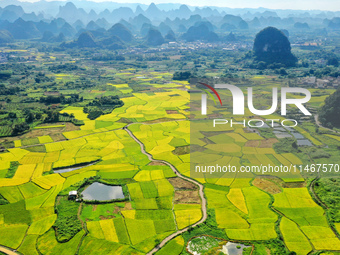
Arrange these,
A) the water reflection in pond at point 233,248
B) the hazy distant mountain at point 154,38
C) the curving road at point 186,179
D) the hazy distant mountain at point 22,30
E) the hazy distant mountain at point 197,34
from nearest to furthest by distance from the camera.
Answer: the water reflection in pond at point 233,248
the curving road at point 186,179
the hazy distant mountain at point 154,38
the hazy distant mountain at point 197,34
the hazy distant mountain at point 22,30

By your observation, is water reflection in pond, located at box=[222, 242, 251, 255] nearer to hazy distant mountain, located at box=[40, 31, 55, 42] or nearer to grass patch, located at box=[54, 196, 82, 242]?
grass patch, located at box=[54, 196, 82, 242]

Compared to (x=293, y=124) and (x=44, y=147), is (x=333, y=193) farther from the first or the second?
(x=44, y=147)

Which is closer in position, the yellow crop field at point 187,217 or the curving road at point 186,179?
the curving road at point 186,179

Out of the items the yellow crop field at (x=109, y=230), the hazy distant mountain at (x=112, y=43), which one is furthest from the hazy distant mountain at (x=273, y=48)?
the yellow crop field at (x=109, y=230)

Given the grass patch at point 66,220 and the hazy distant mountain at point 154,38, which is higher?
the hazy distant mountain at point 154,38

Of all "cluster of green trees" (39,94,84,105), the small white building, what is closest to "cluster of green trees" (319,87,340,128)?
the small white building

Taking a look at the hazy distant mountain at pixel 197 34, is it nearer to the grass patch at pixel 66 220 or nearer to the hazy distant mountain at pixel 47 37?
the hazy distant mountain at pixel 47 37

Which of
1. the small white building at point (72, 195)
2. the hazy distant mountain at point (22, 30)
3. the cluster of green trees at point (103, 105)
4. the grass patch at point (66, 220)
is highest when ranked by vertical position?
the hazy distant mountain at point (22, 30)

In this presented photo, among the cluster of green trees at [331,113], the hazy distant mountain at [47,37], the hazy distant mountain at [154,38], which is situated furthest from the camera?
the hazy distant mountain at [47,37]

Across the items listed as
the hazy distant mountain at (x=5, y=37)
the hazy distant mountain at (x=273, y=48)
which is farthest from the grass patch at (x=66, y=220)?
the hazy distant mountain at (x=5, y=37)

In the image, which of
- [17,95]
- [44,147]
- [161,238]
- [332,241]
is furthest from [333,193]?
[17,95]

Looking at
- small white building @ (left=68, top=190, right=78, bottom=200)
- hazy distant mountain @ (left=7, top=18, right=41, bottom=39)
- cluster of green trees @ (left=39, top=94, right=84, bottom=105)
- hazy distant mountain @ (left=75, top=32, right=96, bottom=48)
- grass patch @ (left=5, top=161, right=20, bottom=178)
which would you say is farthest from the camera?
hazy distant mountain @ (left=7, top=18, right=41, bottom=39)
